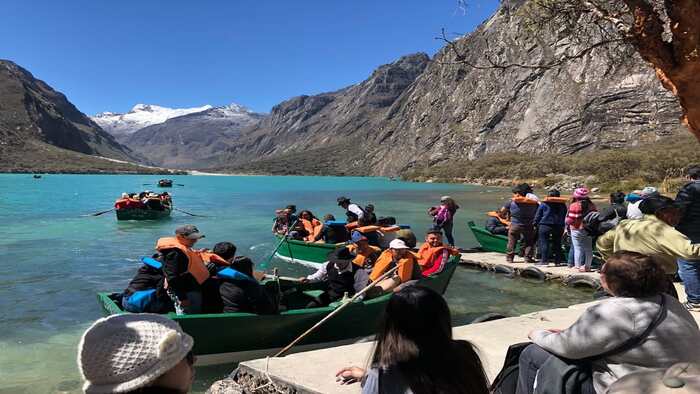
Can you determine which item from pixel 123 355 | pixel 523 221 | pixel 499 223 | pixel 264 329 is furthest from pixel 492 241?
pixel 123 355

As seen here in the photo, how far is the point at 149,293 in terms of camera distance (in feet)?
23.1

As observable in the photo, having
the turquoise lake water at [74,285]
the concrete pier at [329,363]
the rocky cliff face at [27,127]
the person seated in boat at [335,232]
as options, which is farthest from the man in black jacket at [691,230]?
the rocky cliff face at [27,127]

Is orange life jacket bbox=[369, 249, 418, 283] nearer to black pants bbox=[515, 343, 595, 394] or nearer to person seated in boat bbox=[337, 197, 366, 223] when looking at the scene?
black pants bbox=[515, 343, 595, 394]

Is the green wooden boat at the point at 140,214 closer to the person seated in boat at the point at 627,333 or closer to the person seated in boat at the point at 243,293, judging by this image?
the person seated in boat at the point at 243,293

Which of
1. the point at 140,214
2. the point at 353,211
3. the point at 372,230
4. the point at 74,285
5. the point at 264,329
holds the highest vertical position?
the point at 353,211

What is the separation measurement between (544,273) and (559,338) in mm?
10108

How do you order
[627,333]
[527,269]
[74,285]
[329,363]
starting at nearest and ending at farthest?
[627,333] < [329,363] < [527,269] < [74,285]

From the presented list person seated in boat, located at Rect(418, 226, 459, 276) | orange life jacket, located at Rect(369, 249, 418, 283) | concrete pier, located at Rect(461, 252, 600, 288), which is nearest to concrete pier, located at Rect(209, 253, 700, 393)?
orange life jacket, located at Rect(369, 249, 418, 283)

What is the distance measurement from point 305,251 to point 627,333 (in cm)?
1283

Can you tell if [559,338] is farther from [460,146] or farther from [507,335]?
[460,146]

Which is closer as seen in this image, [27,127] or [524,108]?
[524,108]

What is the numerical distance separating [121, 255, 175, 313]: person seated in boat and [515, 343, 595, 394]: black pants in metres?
5.04

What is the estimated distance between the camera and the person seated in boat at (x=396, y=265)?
314 inches

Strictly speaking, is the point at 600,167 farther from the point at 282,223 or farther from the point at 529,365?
the point at 529,365
